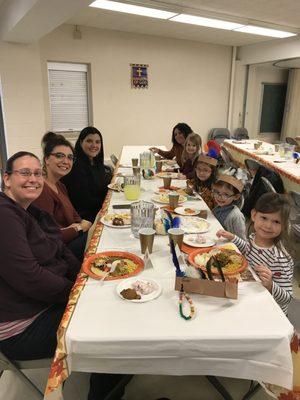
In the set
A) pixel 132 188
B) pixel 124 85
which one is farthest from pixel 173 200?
pixel 124 85

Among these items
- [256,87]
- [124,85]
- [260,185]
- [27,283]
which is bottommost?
[260,185]

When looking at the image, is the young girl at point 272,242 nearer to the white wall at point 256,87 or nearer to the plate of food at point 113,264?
the plate of food at point 113,264

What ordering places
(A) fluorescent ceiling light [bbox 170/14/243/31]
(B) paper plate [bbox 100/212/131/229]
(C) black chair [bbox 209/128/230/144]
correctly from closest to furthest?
(B) paper plate [bbox 100/212/131/229] → (A) fluorescent ceiling light [bbox 170/14/243/31] → (C) black chair [bbox 209/128/230/144]

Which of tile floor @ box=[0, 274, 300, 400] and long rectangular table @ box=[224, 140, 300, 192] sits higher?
long rectangular table @ box=[224, 140, 300, 192]

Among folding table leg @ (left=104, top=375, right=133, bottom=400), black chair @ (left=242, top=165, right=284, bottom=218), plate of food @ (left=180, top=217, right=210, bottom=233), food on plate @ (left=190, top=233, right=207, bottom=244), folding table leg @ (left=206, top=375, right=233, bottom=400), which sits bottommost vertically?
folding table leg @ (left=206, top=375, right=233, bottom=400)

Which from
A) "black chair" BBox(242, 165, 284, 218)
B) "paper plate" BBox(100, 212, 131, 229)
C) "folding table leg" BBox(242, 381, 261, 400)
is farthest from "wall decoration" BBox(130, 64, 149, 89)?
"folding table leg" BBox(242, 381, 261, 400)

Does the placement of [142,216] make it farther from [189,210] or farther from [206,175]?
[206,175]

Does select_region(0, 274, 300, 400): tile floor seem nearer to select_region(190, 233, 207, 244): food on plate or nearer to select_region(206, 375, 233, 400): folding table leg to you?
select_region(206, 375, 233, 400): folding table leg

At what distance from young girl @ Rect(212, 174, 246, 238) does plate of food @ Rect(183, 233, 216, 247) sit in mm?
453

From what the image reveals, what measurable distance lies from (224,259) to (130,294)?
424 mm

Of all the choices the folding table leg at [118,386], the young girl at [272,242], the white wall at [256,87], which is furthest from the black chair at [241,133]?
the folding table leg at [118,386]

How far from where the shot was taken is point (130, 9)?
4.21 m

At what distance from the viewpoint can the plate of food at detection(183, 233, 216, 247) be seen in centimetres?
142

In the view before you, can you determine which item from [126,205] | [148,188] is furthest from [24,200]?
[148,188]
